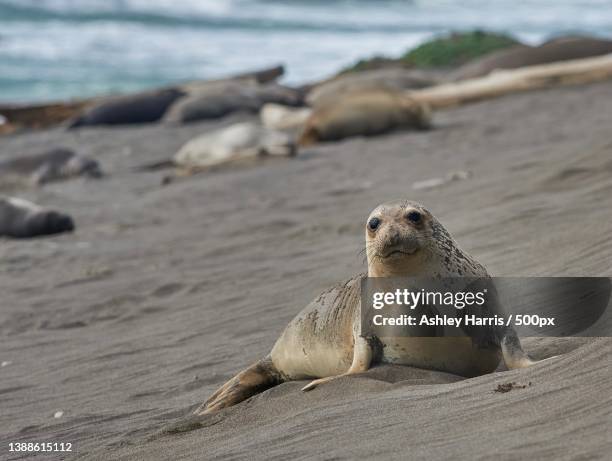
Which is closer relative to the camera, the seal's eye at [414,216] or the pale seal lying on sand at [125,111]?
the seal's eye at [414,216]

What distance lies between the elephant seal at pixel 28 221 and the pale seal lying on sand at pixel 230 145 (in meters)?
2.39

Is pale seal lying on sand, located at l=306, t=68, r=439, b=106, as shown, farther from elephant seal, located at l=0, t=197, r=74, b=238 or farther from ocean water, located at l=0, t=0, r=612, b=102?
ocean water, located at l=0, t=0, r=612, b=102

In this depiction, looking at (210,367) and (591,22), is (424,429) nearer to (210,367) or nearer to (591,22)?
(210,367)

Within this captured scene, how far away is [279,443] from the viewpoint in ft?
10.4

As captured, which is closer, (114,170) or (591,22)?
(114,170)

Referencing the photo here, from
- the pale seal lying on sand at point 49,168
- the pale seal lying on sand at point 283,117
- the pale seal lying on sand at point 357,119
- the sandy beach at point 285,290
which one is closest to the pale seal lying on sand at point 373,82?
the pale seal lying on sand at point 283,117

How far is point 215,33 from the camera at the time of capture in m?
37.1

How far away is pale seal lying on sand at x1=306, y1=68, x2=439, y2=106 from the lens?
16281mm

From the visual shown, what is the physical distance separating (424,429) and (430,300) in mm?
744

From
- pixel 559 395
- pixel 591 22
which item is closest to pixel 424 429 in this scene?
pixel 559 395

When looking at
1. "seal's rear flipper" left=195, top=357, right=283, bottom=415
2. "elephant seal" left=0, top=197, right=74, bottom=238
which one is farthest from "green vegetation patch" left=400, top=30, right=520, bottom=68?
"seal's rear flipper" left=195, top=357, right=283, bottom=415

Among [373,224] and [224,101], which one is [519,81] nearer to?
[224,101]

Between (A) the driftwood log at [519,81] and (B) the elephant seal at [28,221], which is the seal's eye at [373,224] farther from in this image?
→ (A) the driftwood log at [519,81]

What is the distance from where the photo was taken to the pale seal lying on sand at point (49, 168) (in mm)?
12758
